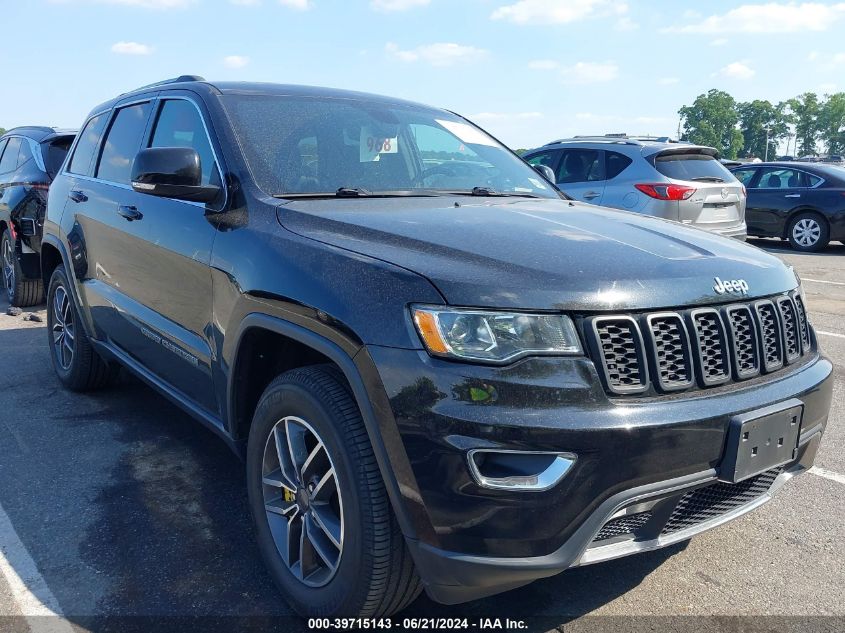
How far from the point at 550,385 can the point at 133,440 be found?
9.78 feet

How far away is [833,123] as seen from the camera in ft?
419

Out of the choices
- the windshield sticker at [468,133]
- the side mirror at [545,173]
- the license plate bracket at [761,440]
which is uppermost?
the windshield sticker at [468,133]

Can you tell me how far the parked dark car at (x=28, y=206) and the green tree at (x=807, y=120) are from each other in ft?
461

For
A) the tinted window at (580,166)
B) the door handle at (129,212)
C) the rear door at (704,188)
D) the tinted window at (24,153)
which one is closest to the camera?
the door handle at (129,212)

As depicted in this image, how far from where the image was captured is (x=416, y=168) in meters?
3.46

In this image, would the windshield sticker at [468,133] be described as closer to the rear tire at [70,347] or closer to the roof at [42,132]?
the rear tire at [70,347]

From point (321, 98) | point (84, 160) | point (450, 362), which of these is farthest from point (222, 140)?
point (84, 160)

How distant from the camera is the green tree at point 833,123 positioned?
126m

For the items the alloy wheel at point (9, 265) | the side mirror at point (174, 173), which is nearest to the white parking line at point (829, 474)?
the side mirror at point (174, 173)

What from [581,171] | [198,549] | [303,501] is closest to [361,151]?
[303,501]

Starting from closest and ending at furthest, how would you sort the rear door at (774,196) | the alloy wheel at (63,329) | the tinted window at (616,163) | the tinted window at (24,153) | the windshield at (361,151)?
the windshield at (361,151)
the alloy wheel at (63,329)
the tinted window at (24,153)
the tinted window at (616,163)
the rear door at (774,196)

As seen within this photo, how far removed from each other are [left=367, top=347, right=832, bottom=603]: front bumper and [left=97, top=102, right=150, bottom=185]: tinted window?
8.62 ft

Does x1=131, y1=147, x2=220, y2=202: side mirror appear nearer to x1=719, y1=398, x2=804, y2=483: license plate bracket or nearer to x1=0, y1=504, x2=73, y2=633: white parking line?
x1=0, y1=504, x2=73, y2=633: white parking line

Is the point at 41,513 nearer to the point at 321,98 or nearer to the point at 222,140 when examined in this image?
the point at 222,140
